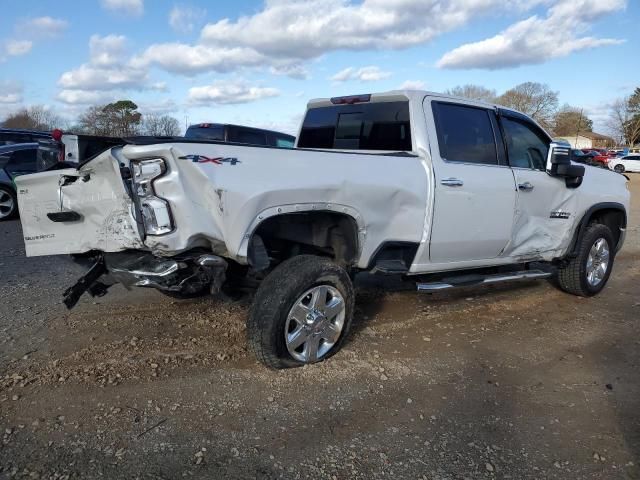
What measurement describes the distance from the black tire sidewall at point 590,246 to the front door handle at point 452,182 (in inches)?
87.8

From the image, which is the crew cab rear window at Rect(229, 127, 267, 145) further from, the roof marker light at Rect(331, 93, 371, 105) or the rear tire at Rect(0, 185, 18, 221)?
the roof marker light at Rect(331, 93, 371, 105)

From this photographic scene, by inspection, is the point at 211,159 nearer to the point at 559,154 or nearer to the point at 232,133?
the point at 559,154

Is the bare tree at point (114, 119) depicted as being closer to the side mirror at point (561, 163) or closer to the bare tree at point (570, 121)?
the side mirror at point (561, 163)

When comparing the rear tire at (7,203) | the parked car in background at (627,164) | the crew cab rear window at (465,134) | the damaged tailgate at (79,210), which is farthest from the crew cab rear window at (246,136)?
the parked car in background at (627,164)

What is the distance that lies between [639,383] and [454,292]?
92.2 inches

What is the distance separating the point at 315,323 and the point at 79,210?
1754 mm

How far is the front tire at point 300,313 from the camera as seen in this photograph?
11.4 feet

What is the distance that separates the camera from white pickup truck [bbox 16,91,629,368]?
123 inches

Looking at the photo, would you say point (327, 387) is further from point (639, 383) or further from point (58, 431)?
point (639, 383)


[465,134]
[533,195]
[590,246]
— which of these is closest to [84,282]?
[465,134]

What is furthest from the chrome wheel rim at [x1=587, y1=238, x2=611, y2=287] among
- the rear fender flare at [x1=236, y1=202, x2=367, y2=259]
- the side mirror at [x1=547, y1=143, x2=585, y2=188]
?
the rear fender flare at [x1=236, y1=202, x2=367, y2=259]

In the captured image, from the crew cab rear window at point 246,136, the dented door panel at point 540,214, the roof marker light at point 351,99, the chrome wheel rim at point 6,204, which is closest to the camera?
the roof marker light at point 351,99

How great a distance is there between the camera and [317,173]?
11.4ft

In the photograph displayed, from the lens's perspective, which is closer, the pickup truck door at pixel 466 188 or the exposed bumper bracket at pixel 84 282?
the exposed bumper bracket at pixel 84 282
